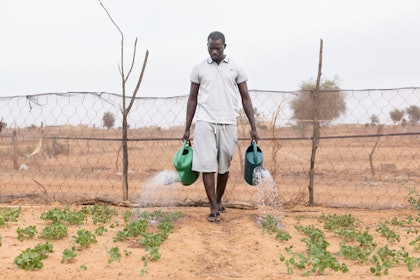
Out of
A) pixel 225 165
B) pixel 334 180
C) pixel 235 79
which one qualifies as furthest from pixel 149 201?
pixel 334 180

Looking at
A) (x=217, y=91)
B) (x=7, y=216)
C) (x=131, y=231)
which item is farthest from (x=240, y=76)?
(x=7, y=216)

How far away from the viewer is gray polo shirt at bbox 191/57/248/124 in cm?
563

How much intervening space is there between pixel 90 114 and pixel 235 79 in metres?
3.76

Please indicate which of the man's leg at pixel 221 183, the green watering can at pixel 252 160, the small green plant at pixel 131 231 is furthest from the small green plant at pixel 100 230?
the green watering can at pixel 252 160

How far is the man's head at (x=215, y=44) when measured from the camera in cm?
550

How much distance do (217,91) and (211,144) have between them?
0.55 m

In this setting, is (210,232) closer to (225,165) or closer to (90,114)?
(225,165)

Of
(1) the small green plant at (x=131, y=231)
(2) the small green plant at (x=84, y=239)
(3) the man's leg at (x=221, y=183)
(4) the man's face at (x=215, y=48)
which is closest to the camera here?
(2) the small green plant at (x=84, y=239)

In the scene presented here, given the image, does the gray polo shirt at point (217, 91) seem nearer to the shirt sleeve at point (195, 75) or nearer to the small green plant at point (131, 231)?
the shirt sleeve at point (195, 75)

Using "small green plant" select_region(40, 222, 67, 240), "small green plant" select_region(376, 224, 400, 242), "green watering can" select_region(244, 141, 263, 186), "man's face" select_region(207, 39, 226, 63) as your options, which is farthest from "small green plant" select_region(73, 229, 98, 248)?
"small green plant" select_region(376, 224, 400, 242)

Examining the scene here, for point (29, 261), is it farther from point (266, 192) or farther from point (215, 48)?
point (266, 192)

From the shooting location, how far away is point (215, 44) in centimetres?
549

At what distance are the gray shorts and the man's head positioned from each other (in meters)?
0.71

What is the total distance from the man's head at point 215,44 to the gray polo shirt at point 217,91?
5.9 inches
